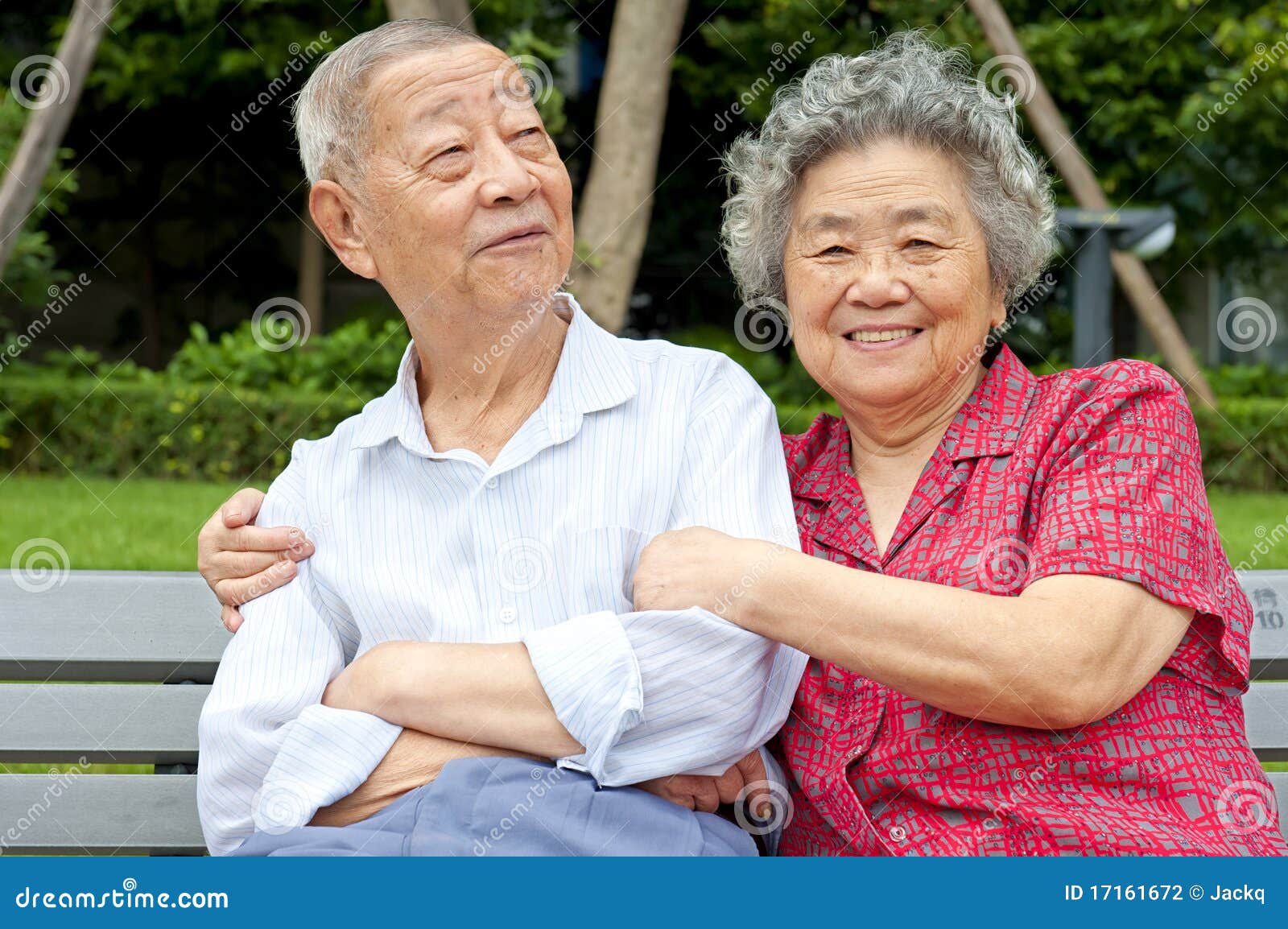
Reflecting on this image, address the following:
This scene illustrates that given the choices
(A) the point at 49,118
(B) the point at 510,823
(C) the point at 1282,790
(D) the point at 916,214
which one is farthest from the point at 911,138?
(A) the point at 49,118

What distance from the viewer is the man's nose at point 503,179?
2277mm

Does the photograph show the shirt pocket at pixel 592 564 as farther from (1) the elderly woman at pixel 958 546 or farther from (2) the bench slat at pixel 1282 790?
(2) the bench slat at pixel 1282 790

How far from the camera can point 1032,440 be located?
2.28m

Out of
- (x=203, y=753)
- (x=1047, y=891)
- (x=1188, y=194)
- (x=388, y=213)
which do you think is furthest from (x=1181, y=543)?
(x=1188, y=194)

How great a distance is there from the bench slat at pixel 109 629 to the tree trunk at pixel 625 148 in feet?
14.0

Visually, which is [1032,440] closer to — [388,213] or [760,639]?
[760,639]

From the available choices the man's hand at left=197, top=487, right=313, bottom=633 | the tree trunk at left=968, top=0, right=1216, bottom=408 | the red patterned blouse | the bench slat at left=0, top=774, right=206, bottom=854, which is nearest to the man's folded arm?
the red patterned blouse

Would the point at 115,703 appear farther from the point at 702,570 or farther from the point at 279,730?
the point at 702,570

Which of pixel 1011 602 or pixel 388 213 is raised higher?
pixel 388 213

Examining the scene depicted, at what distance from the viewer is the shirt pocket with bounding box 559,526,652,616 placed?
2285 mm

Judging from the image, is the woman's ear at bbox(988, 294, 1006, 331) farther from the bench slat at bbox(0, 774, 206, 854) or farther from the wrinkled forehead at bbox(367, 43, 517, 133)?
the bench slat at bbox(0, 774, 206, 854)

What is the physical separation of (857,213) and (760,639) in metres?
0.73

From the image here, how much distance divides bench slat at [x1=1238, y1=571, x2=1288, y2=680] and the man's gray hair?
1.79 metres

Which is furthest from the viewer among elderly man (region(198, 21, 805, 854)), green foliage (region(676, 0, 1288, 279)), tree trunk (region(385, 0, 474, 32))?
green foliage (region(676, 0, 1288, 279))
